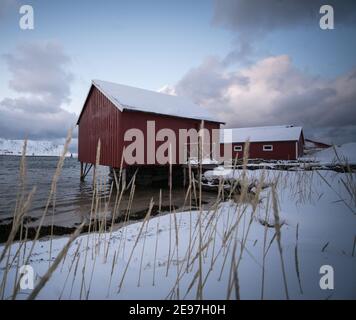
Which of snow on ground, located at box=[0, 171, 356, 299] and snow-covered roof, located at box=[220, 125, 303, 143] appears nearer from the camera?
snow on ground, located at box=[0, 171, 356, 299]

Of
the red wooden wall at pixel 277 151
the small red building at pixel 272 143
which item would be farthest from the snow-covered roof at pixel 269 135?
the red wooden wall at pixel 277 151

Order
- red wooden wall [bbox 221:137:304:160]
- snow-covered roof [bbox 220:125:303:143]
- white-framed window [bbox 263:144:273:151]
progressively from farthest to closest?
white-framed window [bbox 263:144:273:151] < snow-covered roof [bbox 220:125:303:143] < red wooden wall [bbox 221:137:304:160]

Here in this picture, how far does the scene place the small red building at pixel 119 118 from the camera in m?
10.2

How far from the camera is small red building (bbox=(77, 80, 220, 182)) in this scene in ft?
33.3

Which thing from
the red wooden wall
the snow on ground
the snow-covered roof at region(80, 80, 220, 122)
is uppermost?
the snow-covered roof at region(80, 80, 220, 122)

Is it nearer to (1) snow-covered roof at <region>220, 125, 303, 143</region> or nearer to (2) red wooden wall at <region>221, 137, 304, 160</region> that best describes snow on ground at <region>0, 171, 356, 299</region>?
(2) red wooden wall at <region>221, 137, 304, 160</region>

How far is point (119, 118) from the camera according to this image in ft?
33.0

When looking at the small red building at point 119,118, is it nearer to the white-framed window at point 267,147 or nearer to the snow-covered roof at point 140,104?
the snow-covered roof at point 140,104

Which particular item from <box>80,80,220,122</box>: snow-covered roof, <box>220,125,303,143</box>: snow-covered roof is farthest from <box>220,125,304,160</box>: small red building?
<box>80,80,220,122</box>: snow-covered roof

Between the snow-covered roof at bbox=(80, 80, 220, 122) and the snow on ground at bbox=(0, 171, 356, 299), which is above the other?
the snow-covered roof at bbox=(80, 80, 220, 122)

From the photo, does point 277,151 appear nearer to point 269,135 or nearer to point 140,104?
point 269,135

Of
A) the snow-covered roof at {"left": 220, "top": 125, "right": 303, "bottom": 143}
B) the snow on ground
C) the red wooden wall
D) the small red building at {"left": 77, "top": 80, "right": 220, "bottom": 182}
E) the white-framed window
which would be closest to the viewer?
the snow on ground
